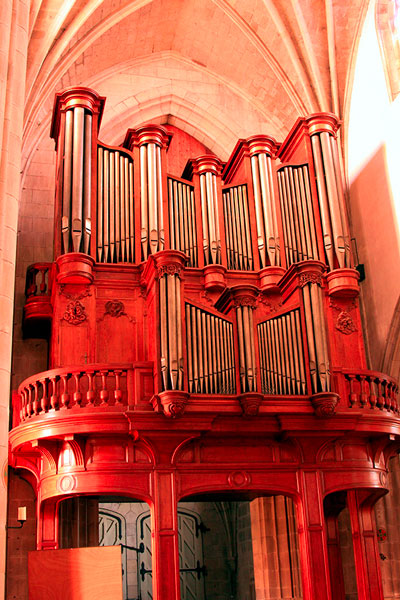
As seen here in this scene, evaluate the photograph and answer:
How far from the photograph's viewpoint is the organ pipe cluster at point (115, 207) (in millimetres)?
14188

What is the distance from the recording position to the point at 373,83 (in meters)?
16.8

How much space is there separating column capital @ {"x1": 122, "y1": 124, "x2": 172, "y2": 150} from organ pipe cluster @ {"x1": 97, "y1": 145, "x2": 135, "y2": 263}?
0.42m

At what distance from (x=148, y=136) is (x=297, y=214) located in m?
3.33

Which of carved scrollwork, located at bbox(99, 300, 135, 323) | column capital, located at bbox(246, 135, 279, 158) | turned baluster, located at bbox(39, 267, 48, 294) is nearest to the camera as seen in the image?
carved scrollwork, located at bbox(99, 300, 135, 323)

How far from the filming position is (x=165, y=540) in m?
11.3

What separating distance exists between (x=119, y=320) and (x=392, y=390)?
16.1 feet

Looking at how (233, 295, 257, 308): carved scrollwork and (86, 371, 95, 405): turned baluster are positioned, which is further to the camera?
(233, 295, 257, 308): carved scrollwork

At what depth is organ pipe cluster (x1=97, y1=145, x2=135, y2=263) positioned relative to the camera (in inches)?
559

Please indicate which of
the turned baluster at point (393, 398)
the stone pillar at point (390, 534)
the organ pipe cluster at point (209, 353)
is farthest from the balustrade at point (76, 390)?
the stone pillar at point (390, 534)

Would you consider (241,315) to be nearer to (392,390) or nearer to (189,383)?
(189,383)

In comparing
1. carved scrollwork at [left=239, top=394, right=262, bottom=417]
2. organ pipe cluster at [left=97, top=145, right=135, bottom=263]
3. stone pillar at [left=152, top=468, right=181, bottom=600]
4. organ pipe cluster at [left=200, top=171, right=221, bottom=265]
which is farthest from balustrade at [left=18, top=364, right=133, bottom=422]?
organ pipe cluster at [left=200, top=171, right=221, bottom=265]

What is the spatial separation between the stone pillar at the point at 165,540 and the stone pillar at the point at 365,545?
10.3ft

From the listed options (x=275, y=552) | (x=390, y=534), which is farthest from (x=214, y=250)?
(x=390, y=534)

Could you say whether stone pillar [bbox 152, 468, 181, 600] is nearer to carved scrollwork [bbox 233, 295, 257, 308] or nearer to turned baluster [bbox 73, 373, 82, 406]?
turned baluster [bbox 73, 373, 82, 406]
